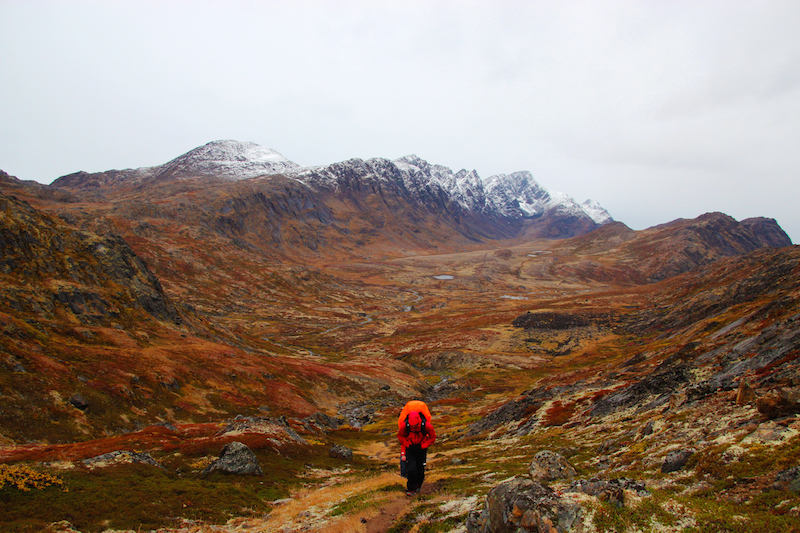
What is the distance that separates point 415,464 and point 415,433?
2.14 metres

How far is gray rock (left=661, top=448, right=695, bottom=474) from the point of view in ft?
47.2

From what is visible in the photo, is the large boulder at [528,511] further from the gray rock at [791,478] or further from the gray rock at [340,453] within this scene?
the gray rock at [340,453]

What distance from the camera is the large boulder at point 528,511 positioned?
32.1 ft

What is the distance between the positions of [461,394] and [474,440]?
174 ft

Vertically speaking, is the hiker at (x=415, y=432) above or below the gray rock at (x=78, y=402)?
above

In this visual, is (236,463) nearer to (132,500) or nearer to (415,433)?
(132,500)

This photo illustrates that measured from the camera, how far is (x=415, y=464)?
56.1ft

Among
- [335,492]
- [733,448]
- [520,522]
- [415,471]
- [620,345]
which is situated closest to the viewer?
[520,522]

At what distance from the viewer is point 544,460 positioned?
18578 mm

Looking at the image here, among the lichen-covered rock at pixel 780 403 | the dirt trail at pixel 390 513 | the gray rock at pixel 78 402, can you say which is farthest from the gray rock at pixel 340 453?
the lichen-covered rock at pixel 780 403

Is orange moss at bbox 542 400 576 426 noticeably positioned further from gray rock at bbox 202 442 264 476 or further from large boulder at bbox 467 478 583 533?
large boulder at bbox 467 478 583 533

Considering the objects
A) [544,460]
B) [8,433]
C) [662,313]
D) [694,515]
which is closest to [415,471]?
[544,460]

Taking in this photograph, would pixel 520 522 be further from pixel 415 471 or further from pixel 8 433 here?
pixel 8 433

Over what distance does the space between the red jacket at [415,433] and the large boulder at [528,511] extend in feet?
16.4
